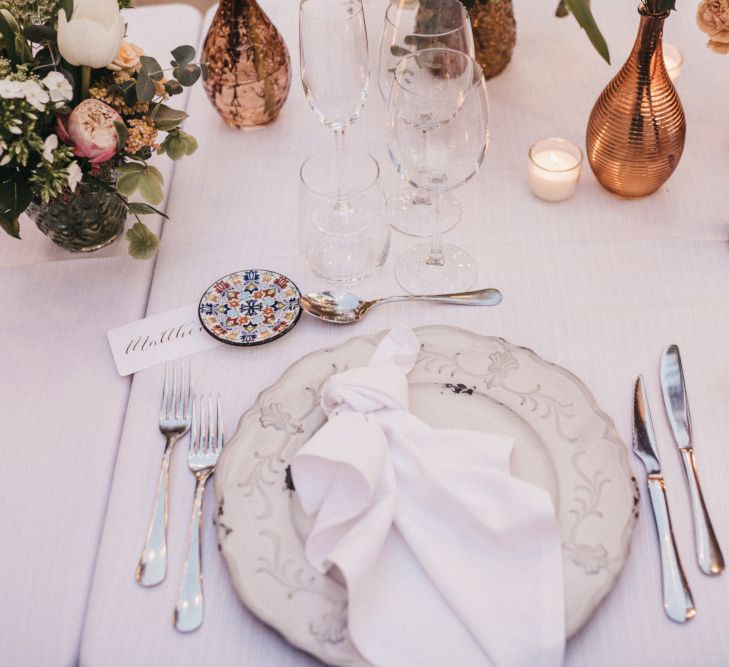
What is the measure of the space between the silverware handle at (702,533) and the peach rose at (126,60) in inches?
33.0

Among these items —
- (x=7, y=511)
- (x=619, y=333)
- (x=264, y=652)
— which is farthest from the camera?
(x=619, y=333)

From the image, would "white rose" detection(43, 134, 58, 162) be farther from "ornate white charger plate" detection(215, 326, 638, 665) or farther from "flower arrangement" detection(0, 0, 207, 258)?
"ornate white charger plate" detection(215, 326, 638, 665)

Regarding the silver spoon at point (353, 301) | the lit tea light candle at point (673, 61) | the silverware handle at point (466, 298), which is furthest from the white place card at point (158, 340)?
the lit tea light candle at point (673, 61)

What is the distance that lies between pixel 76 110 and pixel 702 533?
85 cm

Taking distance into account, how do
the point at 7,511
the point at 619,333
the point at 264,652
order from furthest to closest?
the point at 619,333
the point at 7,511
the point at 264,652

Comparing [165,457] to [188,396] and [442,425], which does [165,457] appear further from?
[442,425]

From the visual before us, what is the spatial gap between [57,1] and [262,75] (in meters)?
0.36

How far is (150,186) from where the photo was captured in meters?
0.96

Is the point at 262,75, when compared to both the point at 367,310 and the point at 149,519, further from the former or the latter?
the point at 149,519

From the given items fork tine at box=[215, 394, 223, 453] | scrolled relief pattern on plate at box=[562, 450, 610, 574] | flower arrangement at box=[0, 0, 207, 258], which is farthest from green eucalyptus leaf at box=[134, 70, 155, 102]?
scrolled relief pattern on plate at box=[562, 450, 610, 574]

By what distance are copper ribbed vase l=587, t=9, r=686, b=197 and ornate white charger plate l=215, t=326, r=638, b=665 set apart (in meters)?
0.39

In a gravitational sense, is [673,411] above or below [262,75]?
below

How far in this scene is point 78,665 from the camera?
0.66 m

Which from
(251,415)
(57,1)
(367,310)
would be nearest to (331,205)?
(367,310)
